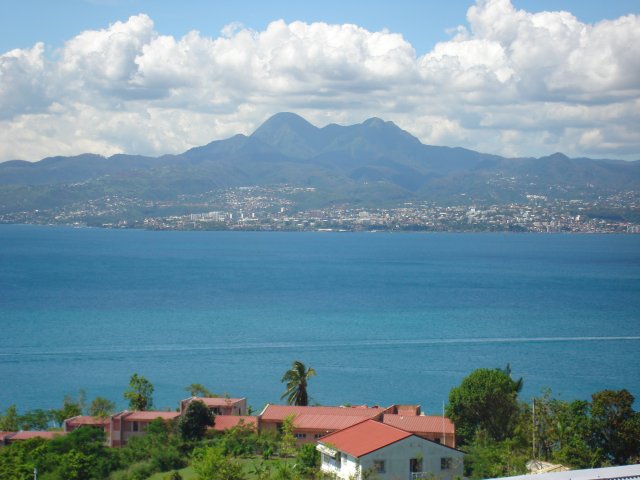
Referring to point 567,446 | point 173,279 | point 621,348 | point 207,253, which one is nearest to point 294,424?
point 567,446

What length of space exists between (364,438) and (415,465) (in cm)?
157

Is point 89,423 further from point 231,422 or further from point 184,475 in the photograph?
point 184,475

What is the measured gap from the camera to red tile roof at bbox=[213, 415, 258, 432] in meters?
29.1

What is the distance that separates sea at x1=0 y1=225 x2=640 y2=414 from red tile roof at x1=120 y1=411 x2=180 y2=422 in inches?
330

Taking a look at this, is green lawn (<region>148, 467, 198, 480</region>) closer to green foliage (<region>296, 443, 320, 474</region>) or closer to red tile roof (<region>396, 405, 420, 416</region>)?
green foliage (<region>296, 443, 320, 474</region>)

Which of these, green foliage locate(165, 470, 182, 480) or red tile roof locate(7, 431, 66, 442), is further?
red tile roof locate(7, 431, 66, 442)

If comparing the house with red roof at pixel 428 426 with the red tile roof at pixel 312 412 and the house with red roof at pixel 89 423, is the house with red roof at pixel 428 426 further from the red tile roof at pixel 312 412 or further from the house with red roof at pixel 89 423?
the house with red roof at pixel 89 423

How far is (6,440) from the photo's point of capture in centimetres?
2820

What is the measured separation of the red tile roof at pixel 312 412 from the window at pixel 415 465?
236 inches

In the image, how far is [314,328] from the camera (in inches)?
2351

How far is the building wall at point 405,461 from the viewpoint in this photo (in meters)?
22.0

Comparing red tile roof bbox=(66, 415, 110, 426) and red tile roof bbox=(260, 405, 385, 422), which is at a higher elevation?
red tile roof bbox=(260, 405, 385, 422)

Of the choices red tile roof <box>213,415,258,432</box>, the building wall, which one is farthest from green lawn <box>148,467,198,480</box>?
the building wall

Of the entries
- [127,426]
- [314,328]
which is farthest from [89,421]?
[314,328]
